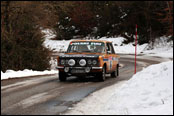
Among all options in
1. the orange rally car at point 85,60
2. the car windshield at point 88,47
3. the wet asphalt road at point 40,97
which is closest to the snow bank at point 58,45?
the car windshield at point 88,47

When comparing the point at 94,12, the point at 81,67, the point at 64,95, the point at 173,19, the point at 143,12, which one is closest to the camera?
the point at 64,95

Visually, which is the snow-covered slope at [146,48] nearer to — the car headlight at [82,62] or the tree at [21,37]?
the tree at [21,37]

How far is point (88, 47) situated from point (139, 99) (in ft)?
22.6

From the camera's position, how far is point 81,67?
46.5 feet

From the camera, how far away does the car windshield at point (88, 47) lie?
1527 centimetres

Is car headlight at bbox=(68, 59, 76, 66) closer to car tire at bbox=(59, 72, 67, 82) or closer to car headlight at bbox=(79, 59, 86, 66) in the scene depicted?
car headlight at bbox=(79, 59, 86, 66)

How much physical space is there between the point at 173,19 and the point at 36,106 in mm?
28030

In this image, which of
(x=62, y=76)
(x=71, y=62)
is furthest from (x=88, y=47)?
(x=62, y=76)

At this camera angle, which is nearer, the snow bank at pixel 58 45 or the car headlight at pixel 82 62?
the car headlight at pixel 82 62

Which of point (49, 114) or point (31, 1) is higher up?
point (31, 1)

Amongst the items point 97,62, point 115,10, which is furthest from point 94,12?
point 97,62

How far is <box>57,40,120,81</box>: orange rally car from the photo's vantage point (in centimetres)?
1419

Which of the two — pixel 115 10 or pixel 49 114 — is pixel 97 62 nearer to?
pixel 49 114

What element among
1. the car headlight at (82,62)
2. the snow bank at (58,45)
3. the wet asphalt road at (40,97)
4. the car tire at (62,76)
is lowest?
the wet asphalt road at (40,97)
